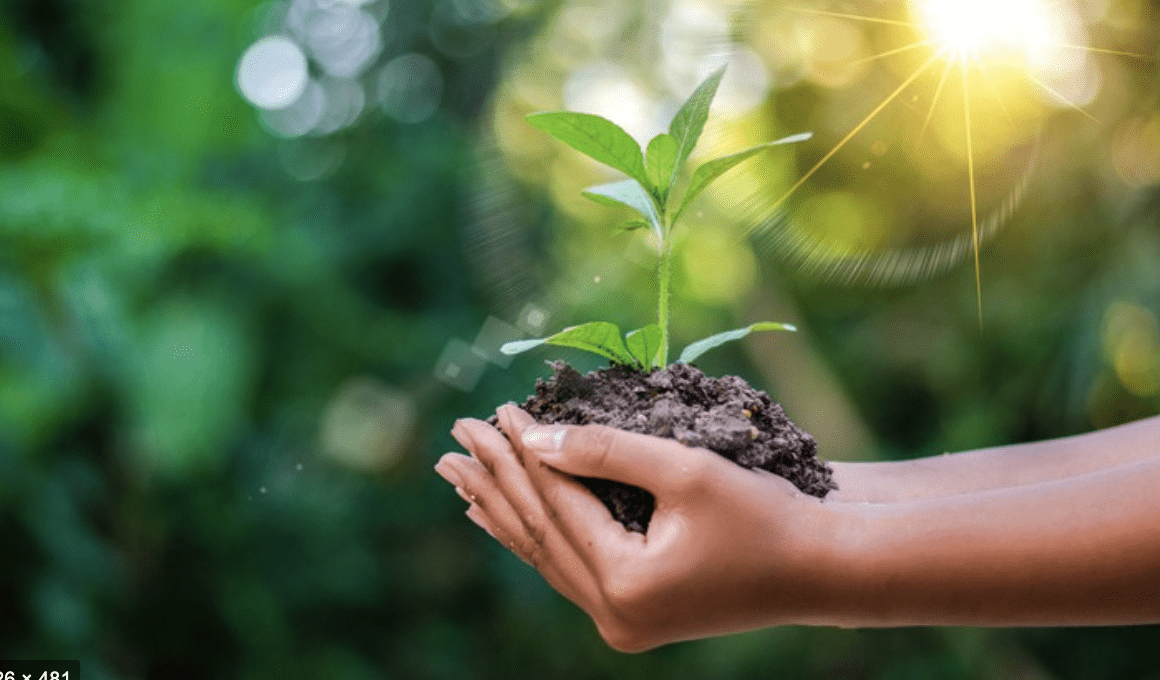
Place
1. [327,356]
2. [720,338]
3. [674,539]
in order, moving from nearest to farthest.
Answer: [674,539], [720,338], [327,356]

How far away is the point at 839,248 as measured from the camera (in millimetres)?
1494

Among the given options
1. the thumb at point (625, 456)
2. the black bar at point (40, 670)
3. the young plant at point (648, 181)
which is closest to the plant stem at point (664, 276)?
the young plant at point (648, 181)

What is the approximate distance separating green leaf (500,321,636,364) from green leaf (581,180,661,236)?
8cm

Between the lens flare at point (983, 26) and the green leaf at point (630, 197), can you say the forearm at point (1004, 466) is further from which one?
the lens flare at point (983, 26)

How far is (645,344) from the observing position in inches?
24.6

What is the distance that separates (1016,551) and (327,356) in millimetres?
2558

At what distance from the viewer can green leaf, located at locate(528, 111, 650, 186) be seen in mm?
587

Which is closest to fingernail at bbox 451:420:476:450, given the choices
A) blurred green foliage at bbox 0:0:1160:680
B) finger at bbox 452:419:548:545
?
finger at bbox 452:419:548:545

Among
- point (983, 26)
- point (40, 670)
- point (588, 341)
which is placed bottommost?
point (40, 670)

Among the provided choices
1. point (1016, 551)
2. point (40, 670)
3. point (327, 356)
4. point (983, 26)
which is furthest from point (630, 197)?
point (327, 356)

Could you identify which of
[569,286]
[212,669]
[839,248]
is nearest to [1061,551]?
[839,248]

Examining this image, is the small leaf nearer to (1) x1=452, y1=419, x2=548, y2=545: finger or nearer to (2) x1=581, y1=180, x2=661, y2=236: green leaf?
(2) x1=581, y1=180, x2=661, y2=236: green leaf

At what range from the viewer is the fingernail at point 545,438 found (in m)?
0.54

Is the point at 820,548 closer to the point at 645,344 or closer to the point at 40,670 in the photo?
the point at 645,344
